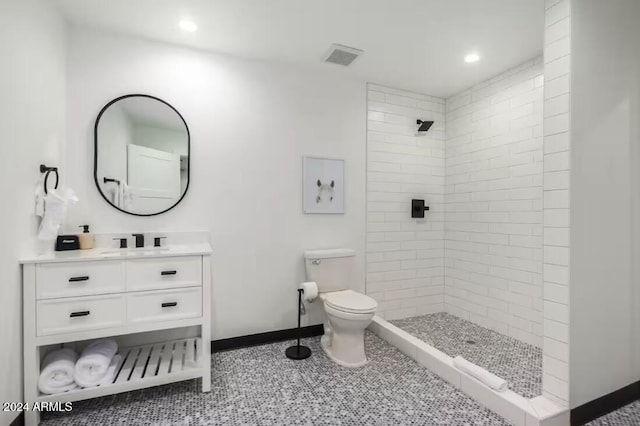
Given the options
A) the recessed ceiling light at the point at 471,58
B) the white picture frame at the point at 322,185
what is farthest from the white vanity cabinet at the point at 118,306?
the recessed ceiling light at the point at 471,58

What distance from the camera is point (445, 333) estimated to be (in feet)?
9.14

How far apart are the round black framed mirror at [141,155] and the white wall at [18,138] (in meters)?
0.34

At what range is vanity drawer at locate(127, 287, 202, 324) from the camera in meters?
1.76

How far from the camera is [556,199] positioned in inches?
62.9

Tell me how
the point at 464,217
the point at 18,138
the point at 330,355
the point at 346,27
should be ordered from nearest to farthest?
the point at 18,138, the point at 346,27, the point at 330,355, the point at 464,217

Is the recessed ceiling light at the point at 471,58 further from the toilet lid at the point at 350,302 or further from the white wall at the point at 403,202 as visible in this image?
the toilet lid at the point at 350,302

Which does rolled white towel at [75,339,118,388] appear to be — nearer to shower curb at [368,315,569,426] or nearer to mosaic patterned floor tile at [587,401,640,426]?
shower curb at [368,315,569,426]

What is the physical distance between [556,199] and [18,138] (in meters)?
2.81

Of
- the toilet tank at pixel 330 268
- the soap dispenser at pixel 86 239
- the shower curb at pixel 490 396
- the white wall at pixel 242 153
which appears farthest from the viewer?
the toilet tank at pixel 330 268

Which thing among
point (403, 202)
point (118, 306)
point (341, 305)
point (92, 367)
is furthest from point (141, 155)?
point (403, 202)

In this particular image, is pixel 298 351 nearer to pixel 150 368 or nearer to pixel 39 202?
pixel 150 368

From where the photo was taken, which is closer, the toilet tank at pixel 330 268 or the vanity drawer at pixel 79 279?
the vanity drawer at pixel 79 279

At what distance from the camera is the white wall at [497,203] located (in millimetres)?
2518

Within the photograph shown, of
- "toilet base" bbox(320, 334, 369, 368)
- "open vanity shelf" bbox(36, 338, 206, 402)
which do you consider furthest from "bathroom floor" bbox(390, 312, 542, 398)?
"open vanity shelf" bbox(36, 338, 206, 402)
